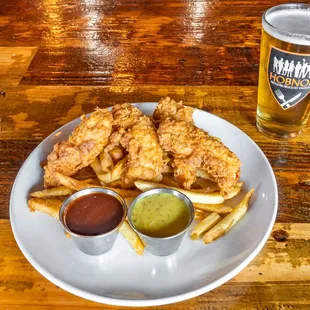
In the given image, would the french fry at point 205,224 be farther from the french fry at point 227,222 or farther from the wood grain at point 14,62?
the wood grain at point 14,62

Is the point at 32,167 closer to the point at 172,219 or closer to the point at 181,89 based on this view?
the point at 172,219

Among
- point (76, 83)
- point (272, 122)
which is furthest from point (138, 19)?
point (272, 122)

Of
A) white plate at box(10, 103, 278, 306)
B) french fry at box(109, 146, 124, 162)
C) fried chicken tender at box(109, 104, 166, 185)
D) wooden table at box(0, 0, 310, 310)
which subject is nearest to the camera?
white plate at box(10, 103, 278, 306)

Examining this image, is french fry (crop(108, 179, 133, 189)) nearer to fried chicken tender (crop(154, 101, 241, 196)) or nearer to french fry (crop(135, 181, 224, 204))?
french fry (crop(135, 181, 224, 204))

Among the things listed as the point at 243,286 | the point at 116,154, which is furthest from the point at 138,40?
the point at 243,286

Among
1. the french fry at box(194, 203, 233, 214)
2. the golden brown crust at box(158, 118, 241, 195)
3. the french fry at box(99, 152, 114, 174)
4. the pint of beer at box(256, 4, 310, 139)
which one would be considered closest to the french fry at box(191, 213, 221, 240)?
the french fry at box(194, 203, 233, 214)

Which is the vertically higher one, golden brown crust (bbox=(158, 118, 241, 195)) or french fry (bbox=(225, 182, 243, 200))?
golden brown crust (bbox=(158, 118, 241, 195))

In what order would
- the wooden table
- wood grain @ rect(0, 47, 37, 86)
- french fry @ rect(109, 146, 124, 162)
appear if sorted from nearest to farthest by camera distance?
the wooden table
french fry @ rect(109, 146, 124, 162)
wood grain @ rect(0, 47, 37, 86)

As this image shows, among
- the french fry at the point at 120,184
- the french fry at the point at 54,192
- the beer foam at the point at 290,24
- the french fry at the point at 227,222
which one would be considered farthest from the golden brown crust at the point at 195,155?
the beer foam at the point at 290,24

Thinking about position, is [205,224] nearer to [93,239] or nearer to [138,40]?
[93,239]
